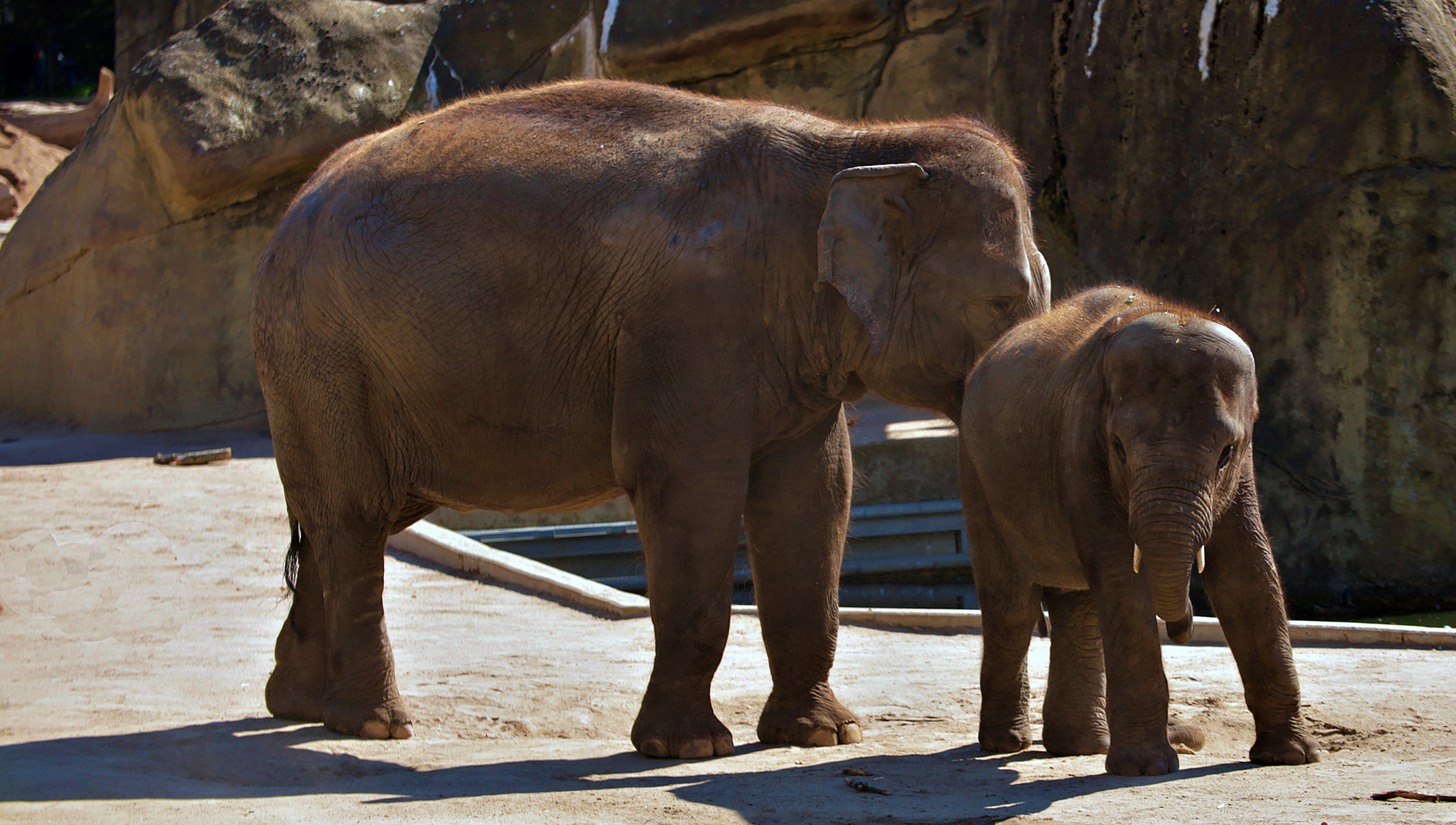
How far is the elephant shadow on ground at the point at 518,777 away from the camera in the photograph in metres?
4.57

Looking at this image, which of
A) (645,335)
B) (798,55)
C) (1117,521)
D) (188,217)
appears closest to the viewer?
(1117,521)

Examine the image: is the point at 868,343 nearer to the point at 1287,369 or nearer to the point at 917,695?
the point at 917,695

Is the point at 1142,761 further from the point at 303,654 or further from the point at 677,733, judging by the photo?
the point at 303,654

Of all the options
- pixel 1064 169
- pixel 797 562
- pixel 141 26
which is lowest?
pixel 797 562

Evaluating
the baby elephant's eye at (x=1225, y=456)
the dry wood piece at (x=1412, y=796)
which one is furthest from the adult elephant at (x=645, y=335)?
the dry wood piece at (x=1412, y=796)

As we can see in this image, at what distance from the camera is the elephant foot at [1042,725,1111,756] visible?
222 inches

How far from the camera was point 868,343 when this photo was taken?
6.07 m

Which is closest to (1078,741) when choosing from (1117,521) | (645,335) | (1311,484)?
(1117,521)

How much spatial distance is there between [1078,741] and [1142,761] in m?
0.90

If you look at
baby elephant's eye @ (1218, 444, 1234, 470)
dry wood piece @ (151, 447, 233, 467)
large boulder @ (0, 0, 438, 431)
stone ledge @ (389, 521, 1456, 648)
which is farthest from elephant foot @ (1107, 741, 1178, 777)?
large boulder @ (0, 0, 438, 431)

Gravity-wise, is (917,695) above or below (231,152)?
below

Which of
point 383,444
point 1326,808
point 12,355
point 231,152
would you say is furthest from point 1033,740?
point 12,355

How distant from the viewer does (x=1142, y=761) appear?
476 centimetres

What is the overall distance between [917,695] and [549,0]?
1066cm
